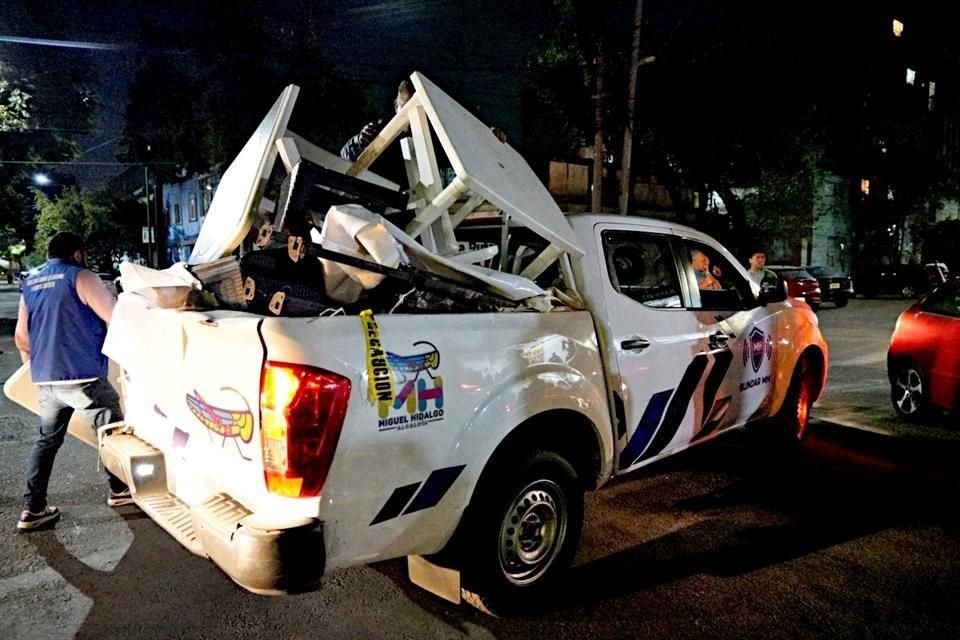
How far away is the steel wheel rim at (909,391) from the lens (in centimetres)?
673

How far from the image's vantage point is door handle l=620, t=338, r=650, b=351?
3.68m

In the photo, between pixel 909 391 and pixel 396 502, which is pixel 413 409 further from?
pixel 909 391

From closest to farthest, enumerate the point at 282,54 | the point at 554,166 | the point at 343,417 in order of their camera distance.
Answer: the point at 343,417 → the point at 554,166 → the point at 282,54

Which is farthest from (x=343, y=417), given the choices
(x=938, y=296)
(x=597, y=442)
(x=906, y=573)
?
(x=938, y=296)

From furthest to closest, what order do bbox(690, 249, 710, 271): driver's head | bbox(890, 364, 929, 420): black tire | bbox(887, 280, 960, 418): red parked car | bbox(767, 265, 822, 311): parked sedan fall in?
bbox(767, 265, 822, 311): parked sedan < bbox(890, 364, 929, 420): black tire < bbox(887, 280, 960, 418): red parked car < bbox(690, 249, 710, 271): driver's head

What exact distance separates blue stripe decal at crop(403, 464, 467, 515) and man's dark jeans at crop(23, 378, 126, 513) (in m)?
2.35

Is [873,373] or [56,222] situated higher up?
[56,222]

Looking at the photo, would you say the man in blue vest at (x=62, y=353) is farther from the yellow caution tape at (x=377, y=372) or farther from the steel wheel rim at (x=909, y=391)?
the steel wheel rim at (x=909, y=391)

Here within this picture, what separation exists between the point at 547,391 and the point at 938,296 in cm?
537

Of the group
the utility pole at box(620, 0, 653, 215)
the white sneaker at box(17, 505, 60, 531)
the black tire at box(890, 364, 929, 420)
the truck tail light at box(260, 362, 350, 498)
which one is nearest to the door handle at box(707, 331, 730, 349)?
the truck tail light at box(260, 362, 350, 498)

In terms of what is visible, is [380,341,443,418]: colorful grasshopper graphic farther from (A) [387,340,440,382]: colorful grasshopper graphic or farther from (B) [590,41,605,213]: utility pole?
(B) [590,41,605,213]: utility pole

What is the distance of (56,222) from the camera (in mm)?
40062

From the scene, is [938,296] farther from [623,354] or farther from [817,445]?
[623,354]

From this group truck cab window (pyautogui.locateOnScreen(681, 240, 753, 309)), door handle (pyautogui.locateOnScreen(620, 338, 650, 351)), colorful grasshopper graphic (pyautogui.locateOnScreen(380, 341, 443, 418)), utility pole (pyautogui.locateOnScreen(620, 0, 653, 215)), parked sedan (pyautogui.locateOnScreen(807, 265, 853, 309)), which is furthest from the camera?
parked sedan (pyautogui.locateOnScreen(807, 265, 853, 309))
